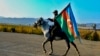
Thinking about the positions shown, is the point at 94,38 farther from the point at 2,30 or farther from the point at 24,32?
the point at 2,30

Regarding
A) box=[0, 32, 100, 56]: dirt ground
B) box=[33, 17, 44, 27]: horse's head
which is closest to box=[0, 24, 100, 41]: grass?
box=[0, 32, 100, 56]: dirt ground

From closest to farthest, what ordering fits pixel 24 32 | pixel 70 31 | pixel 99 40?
pixel 70 31 < pixel 99 40 < pixel 24 32

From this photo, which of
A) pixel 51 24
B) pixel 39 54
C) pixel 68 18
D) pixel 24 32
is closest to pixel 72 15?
pixel 68 18

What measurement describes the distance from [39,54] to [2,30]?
19.5 meters

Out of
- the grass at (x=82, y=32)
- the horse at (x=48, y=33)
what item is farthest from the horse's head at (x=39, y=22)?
the grass at (x=82, y=32)

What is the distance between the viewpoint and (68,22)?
13.6 m

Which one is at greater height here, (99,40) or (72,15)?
(72,15)

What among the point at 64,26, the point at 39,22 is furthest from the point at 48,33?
the point at 64,26

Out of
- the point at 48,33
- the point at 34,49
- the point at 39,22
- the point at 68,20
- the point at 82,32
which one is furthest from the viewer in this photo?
the point at 82,32

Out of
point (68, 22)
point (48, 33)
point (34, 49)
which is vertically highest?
point (68, 22)

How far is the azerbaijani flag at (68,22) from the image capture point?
13.5 m

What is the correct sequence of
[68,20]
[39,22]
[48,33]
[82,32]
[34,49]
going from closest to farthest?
1. [68,20]
2. [48,33]
3. [39,22]
4. [34,49]
5. [82,32]

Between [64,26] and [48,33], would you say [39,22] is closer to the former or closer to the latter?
[48,33]

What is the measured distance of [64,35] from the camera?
44.7ft
